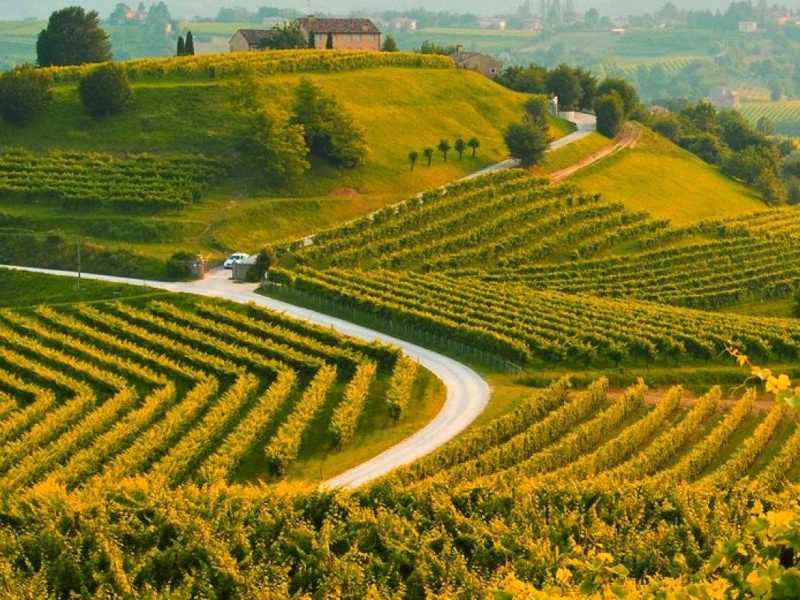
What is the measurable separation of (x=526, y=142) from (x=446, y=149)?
8.24 m

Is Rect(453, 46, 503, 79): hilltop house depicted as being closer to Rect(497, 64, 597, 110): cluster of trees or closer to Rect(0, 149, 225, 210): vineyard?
Rect(497, 64, 597, 110): cluster of trees

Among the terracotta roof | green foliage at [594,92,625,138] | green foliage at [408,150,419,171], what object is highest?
the terracotta roof

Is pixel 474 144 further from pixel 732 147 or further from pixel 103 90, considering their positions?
pixel 732 147

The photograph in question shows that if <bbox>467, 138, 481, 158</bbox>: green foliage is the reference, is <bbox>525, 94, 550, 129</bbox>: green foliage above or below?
above

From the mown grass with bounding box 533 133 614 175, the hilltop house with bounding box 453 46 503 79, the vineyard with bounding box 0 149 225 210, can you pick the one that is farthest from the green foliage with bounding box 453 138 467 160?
the hilltop house with bounding box 453 46 503 79

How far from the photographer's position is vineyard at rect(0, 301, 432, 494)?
191 ft

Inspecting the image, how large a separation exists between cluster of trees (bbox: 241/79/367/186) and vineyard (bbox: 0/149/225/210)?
4.96 meters

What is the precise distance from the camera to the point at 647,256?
109m

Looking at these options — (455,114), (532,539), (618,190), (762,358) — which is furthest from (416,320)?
(455,114)

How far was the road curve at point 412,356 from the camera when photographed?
62281mm

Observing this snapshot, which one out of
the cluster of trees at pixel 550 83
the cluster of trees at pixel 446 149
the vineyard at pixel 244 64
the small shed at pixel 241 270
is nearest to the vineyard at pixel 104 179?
the small shed at pixel 241 270

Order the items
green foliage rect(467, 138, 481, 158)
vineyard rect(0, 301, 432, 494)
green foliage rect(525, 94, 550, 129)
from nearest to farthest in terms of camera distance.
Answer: vineyard rect(0, 301, 432, 494) → green foliage rect(467, 138, 481, 158) → green foliage rect(525, 94, 550, 129)

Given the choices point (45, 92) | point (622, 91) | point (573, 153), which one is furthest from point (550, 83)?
point (45, 92)

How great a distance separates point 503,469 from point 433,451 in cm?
559
